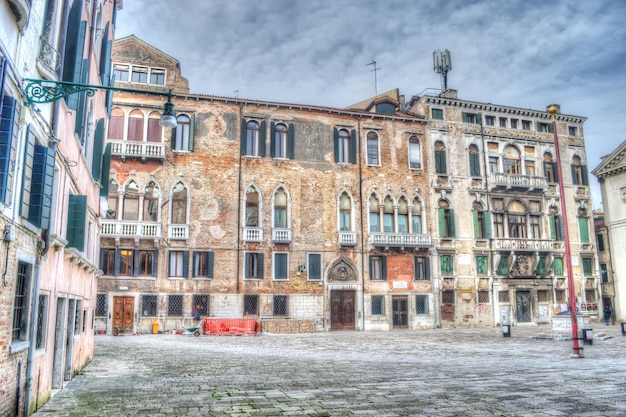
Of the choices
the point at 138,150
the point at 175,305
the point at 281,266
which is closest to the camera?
the point at 175,305

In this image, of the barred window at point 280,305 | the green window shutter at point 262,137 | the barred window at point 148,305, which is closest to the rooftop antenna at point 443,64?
the green window shutter at point 262,137

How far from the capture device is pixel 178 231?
2877cm

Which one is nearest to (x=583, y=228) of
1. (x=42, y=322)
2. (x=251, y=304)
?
(x=251, y=304)

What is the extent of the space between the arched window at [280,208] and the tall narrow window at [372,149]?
6.20 meters

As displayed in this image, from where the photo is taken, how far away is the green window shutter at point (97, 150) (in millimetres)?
13989

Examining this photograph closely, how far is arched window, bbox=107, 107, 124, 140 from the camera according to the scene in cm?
2881

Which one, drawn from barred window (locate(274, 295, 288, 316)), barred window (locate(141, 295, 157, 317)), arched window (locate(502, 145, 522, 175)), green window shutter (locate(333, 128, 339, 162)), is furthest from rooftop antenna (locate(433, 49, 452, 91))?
barred window (locate(141, 295, 157, 317))

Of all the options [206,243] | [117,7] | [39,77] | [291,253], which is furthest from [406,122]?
[39,77]

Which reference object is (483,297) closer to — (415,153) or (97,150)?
(415,153)

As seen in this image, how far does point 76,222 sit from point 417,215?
26114mm

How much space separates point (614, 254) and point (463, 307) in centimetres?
1391

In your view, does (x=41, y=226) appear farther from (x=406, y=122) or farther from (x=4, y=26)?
(x=406, y=122)

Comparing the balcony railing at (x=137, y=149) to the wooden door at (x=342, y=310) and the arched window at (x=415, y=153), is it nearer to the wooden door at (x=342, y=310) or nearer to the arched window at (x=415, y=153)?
the wooden door at (x=342, y=310)

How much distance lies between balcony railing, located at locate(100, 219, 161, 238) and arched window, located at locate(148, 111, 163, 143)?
16.2ft
